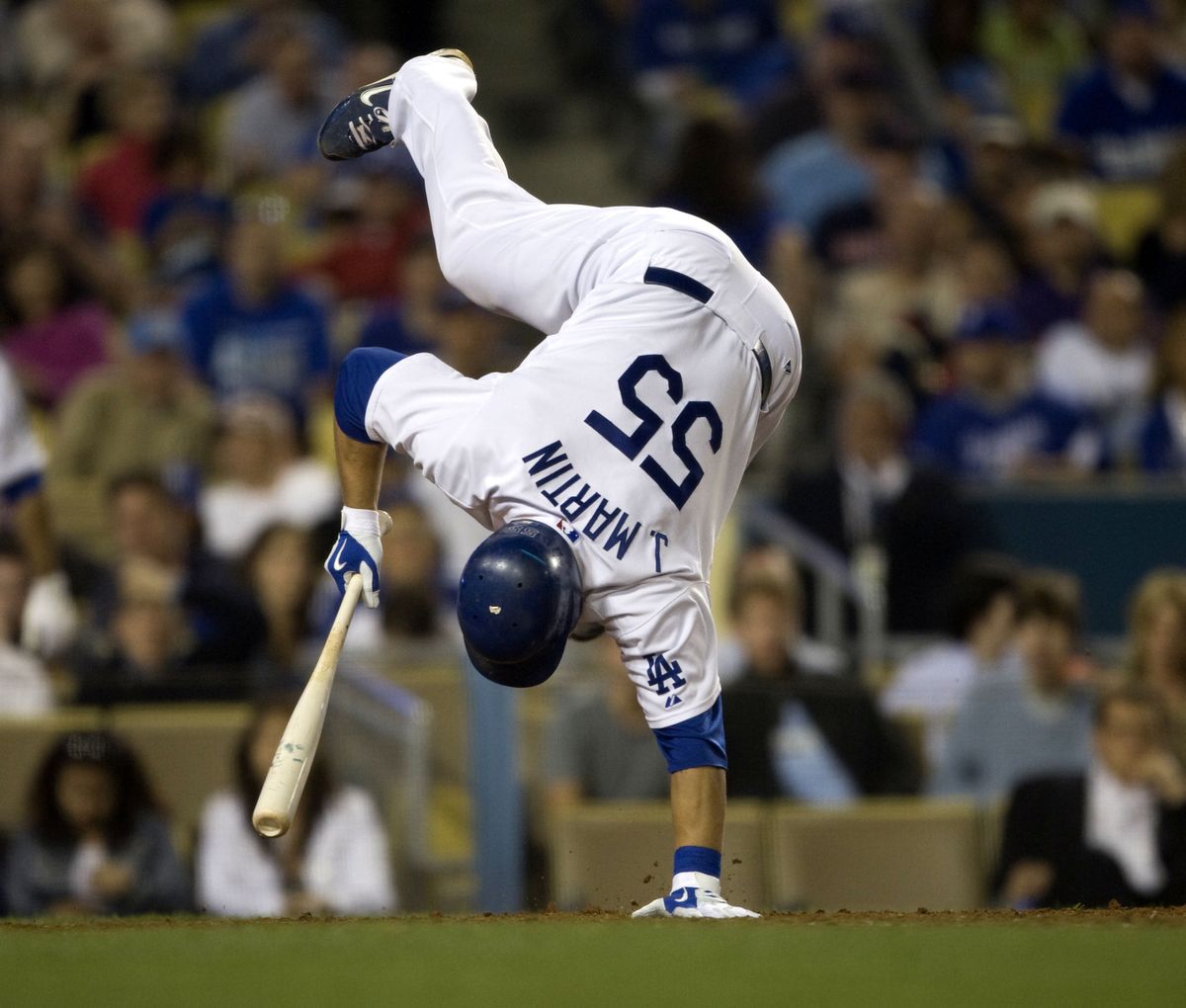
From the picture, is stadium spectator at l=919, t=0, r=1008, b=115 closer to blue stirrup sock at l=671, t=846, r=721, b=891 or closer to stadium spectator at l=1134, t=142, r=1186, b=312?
stadium spectator at l=1134, t=142, r=1186, b=312

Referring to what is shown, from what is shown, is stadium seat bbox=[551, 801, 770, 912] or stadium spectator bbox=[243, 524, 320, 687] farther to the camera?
stadium spectator bbox=[243, 524, 320, 687]

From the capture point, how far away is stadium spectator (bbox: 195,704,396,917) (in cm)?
736

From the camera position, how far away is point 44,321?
10.8 meters

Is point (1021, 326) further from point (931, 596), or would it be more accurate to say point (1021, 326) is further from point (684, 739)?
point (684, 739)

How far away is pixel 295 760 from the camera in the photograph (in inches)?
205

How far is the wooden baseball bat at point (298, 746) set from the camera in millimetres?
5020

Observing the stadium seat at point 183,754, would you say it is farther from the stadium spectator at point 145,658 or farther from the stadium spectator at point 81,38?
the stadium spectator at point 81,38

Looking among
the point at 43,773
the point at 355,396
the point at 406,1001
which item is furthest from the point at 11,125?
the point at 406,1001

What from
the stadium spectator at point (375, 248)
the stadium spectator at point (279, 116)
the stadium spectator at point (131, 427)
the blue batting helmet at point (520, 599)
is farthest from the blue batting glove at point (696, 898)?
the stadium spectator at point (279, 116)

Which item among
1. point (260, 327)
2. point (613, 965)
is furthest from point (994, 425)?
point (613, 965)

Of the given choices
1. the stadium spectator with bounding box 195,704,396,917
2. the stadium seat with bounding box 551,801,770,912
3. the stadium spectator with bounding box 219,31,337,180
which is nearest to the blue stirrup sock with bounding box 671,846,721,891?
the stadium seat with bounding box 551,801,770,912

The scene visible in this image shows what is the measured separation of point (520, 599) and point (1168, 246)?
7.61 meters

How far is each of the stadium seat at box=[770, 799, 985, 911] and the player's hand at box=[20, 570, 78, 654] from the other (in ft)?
9.72

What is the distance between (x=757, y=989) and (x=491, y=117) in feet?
31.8
